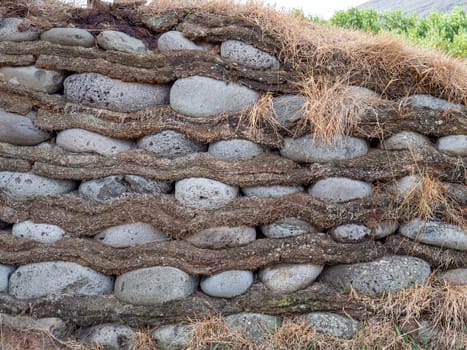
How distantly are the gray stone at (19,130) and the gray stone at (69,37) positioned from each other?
51 cm

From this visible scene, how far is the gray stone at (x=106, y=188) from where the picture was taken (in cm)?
284

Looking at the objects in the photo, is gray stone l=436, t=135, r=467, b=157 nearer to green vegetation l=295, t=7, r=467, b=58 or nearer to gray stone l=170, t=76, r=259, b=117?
gray stone l=170, t=76, r=259, b=117

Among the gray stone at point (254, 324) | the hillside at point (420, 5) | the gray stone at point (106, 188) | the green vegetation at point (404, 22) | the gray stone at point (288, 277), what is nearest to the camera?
the gray stone at point (254, 324)

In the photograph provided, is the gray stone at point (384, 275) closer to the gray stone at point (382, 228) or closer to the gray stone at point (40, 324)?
the gray stone at point (382, 228)

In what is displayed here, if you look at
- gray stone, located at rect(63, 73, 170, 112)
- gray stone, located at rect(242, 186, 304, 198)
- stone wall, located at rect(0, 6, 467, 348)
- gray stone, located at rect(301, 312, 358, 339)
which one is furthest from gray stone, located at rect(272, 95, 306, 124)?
gray stone, located at rect(301, 312, 358, 339)

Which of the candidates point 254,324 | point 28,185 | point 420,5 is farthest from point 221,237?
point 420,5

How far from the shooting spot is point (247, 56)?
9.60 ft

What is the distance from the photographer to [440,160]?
9.18ft

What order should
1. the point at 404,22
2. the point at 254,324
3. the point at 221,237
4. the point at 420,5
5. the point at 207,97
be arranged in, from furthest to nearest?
the point at 420,5, the point at 404,22, the point at 207,97, the point at 221,237, the point at 254,324

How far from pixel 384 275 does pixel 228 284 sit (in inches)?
36.2

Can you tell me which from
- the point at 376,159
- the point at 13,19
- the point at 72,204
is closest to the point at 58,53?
the point at 13,19

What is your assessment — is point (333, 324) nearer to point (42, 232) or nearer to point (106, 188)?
point (106, 188)

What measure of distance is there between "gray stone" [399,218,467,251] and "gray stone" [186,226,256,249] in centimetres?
104

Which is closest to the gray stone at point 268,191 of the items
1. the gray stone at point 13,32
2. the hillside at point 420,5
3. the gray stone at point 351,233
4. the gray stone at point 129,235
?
the gray stone at point 351,233
